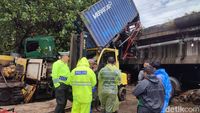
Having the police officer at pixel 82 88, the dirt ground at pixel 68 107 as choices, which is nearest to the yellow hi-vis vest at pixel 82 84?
the police officer at pixel 82 88

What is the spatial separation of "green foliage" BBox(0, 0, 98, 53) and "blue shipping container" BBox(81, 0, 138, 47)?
2.17 metres

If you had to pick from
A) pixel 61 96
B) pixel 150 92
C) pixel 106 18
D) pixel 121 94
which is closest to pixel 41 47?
pixel 106 18

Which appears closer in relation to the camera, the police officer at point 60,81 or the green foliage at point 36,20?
the police officer at point 60,81

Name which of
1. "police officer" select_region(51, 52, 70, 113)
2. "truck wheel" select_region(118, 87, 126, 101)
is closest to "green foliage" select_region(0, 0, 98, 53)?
"truck wheel" select_region(118, 87, 126, 101)

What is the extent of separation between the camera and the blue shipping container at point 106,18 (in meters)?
11.2

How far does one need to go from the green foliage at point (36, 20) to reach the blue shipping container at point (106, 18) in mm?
2166

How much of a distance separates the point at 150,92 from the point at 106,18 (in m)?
7.11

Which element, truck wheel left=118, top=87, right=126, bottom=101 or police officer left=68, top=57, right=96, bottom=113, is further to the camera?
truck wheel left=118, top=87, right=126, bottom=101

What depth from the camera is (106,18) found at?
12.3 meters

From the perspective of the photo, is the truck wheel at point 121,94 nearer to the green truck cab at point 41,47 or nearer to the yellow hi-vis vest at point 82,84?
the green truck cab at point 41,47

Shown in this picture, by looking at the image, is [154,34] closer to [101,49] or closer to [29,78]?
[101,49]

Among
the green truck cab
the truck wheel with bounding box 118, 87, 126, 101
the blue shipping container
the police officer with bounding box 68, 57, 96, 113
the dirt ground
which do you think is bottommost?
the dirt ground

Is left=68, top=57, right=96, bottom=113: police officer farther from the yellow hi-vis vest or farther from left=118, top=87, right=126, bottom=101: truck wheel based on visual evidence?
left=118, top=87, right=126, bottom=101: truck wheel

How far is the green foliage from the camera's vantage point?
1386cm
